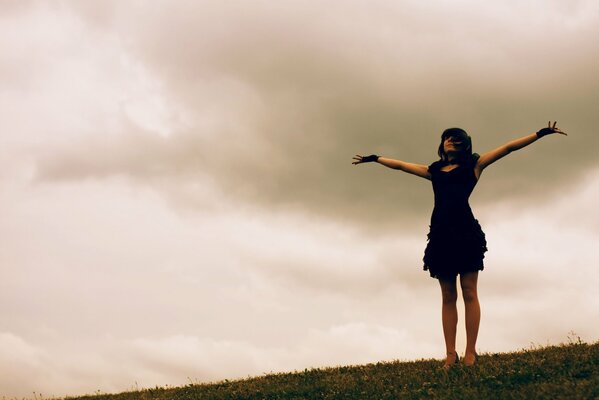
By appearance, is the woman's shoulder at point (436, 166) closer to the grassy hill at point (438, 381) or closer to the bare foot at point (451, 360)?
the bare foot at point (451, 360)

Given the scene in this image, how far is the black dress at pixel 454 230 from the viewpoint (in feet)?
34.4

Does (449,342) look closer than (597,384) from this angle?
No

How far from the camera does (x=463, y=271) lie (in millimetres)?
10508

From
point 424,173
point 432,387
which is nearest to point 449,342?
point 432,387

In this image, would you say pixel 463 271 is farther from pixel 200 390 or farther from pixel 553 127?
pixel 200 390

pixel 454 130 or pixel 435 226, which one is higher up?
pixel 454 130

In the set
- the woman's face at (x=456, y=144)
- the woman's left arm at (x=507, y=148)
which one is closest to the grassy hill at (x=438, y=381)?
the woman's left arm at (x=507, y=148)

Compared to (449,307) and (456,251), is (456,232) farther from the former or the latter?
(449,307)

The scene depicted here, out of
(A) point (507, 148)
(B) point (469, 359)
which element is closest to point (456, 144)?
(A) point (507, 148)

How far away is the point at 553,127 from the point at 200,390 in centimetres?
841

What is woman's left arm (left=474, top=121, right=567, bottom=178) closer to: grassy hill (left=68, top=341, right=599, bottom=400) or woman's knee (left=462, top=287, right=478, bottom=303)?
woman's knee (left=462, top=287, right=478, bottom=303)

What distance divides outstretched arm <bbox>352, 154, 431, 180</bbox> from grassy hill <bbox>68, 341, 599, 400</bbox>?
342 centimetres

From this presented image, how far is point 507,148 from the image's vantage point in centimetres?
1048

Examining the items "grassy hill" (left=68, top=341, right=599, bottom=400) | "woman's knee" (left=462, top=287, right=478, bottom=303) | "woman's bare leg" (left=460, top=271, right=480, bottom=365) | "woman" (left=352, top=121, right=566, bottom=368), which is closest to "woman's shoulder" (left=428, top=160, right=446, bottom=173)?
"woman" (left=352, top=121, right=566, bottom=368)
